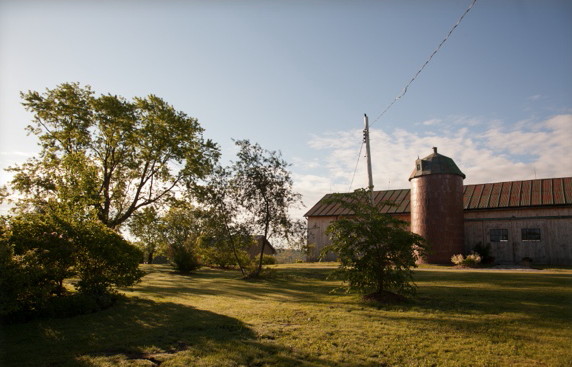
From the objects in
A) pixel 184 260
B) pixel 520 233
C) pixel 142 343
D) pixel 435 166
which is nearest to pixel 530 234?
pixel 520 233

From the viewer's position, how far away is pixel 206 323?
8.29 m

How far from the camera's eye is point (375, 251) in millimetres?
10523

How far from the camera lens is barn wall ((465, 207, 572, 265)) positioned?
25422 mm

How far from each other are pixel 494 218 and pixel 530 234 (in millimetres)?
2547

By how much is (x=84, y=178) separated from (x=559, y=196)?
31.0 meters

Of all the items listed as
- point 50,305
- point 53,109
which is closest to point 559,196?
point 50,305

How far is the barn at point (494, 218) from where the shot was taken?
25812 millimetres

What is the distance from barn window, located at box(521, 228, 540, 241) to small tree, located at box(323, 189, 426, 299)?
21286mm

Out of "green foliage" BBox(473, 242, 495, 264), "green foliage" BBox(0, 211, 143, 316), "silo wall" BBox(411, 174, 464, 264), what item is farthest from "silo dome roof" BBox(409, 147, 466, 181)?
"green foliage" BBox(0, 211, 143, 316)

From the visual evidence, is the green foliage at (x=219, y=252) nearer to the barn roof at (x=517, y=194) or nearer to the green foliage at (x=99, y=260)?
the green foliage at (x=99, y=260)

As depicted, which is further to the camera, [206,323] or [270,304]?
[270,304]

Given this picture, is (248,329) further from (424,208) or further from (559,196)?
(559,196)

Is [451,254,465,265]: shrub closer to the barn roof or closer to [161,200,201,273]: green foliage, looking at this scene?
the barn roof

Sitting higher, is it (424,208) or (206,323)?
(424,208)
